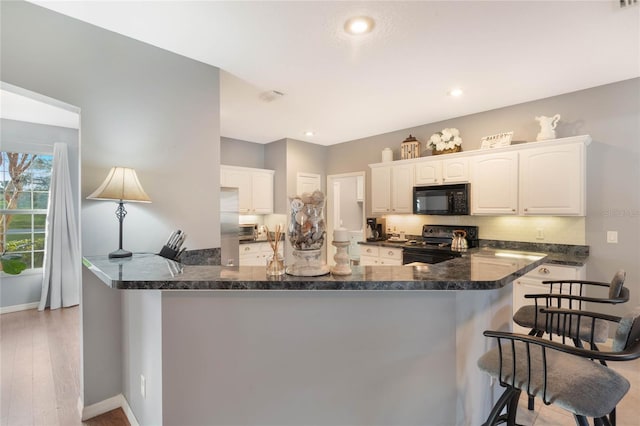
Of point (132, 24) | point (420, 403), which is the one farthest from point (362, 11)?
point (420, 403)

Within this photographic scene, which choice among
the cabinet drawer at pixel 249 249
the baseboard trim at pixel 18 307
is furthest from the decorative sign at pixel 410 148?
the baseboard trim at pixel 18 307

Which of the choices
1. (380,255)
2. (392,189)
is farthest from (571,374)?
(392,189)

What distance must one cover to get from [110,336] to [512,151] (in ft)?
14.1

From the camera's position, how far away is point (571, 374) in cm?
124

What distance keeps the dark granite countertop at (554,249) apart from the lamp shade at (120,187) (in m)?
3.76

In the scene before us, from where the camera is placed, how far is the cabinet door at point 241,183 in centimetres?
485

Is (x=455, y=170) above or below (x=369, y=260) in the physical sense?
above

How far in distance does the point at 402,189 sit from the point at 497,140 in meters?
1.39

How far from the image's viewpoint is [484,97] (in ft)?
11.1

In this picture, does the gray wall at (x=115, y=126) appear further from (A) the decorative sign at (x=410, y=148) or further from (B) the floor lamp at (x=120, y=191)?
(A) the decorative sign at (x=410, y=148)

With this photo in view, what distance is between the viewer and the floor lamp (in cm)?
190

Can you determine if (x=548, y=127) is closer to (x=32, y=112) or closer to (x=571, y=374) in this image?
(x=571, y=374)

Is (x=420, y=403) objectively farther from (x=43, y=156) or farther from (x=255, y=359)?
(x=43, y=156)

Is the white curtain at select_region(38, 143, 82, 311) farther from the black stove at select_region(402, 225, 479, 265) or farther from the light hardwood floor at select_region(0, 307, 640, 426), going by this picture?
the black stove at select_region(402, 225, 479, 265)
